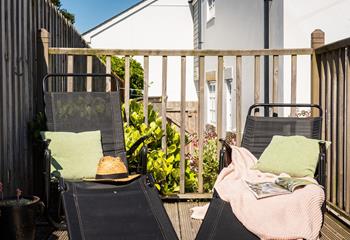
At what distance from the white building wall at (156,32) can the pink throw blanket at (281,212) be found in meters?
13.3

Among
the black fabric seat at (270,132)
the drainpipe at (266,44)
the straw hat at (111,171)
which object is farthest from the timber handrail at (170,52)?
the drainpipe at (266,44)

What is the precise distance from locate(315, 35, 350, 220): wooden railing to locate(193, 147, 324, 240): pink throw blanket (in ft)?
2.83

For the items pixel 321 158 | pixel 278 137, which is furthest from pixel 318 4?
pixel 321 158

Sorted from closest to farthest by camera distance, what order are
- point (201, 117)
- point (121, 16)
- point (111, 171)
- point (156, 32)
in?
point (111, 171)
point (201, 117)
point (121, 16)
point (156, 32)

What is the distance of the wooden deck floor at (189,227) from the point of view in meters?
4.02

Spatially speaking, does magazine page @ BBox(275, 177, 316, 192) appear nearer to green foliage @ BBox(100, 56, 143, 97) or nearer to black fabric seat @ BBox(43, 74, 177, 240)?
black fabric seat @ BBox(43, 74, 177, 240)

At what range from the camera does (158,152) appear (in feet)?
17.1

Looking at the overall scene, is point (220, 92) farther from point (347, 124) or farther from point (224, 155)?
point (347, 124)

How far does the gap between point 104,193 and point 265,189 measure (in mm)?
1158

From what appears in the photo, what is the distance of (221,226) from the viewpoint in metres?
3.24

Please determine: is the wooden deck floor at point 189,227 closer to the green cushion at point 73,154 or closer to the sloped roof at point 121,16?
the green cushion at point 73,154

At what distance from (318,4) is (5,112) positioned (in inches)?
184

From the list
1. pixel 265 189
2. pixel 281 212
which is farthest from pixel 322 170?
pixel 281 212

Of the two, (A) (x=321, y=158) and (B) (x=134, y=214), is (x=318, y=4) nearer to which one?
(A) (x=321, y=158)
